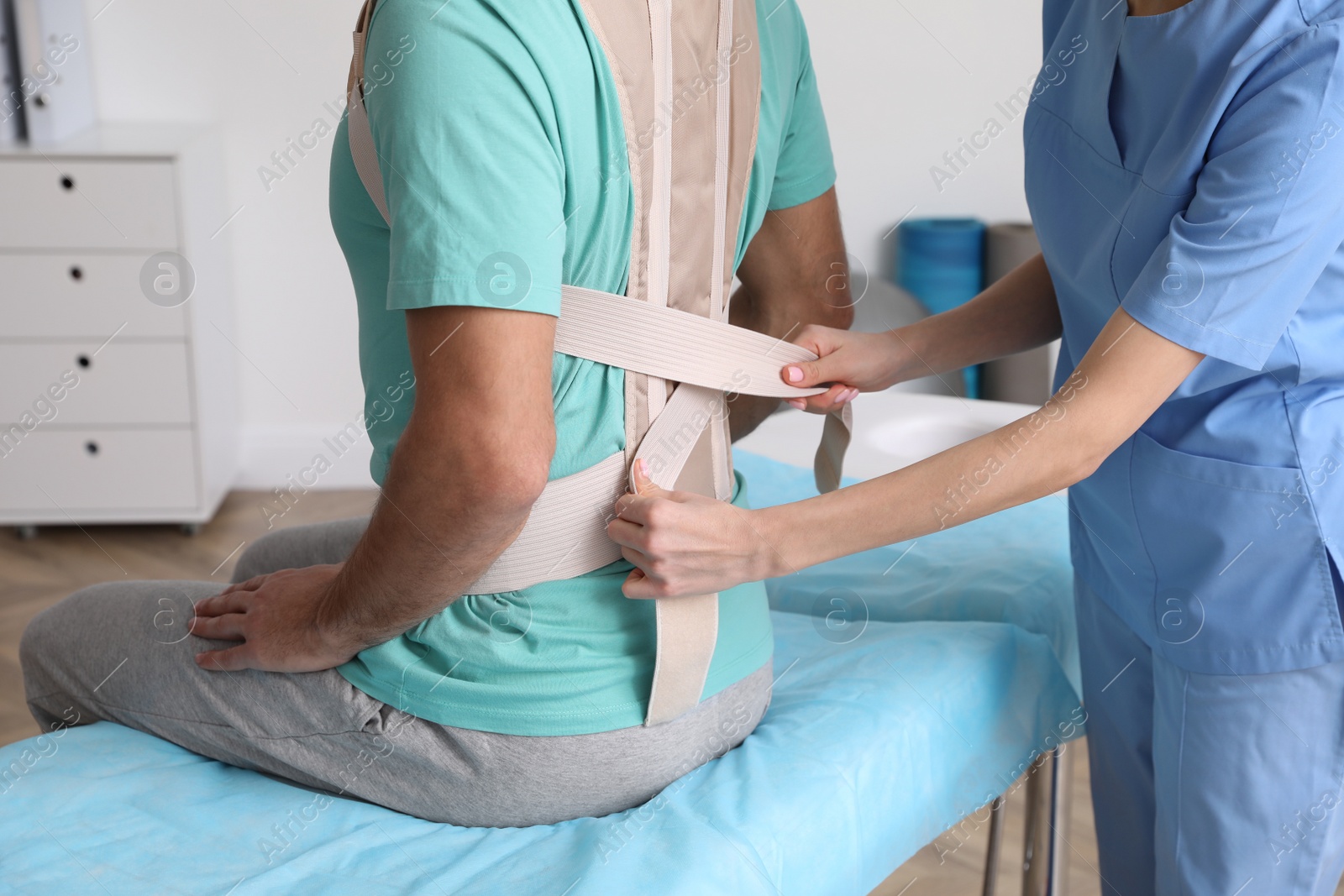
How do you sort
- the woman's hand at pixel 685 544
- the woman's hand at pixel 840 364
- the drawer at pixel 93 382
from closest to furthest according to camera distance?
the woman's hand at pixel 685 544
the woman's hand at pixel 840 364
the drawer at pixel 93 382

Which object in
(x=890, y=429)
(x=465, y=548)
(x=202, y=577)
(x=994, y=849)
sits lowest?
(x=202, y=577)

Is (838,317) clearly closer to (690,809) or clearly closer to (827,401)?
(827,401)

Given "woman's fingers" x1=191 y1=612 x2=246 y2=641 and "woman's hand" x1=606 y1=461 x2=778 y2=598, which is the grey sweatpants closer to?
"woman's fingers" x1=191 y1=612 x2=246 y2=641

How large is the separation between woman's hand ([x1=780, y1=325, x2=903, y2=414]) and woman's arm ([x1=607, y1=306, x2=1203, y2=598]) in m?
0.23

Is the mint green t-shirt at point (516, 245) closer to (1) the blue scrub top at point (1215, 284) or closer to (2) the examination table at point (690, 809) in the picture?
(2) the examination table at point (690, 809)

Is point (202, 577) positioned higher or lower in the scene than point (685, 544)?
lower

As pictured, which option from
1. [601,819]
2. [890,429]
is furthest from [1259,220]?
[890,429]

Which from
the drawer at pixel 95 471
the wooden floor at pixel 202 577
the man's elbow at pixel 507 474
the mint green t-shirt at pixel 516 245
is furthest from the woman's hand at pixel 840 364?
the drawer at pixel 95 471

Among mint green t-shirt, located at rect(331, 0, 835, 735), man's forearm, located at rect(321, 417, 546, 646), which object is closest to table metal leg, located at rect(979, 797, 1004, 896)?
mint green t-shirt, located at rect(331, 0, 835, 735)

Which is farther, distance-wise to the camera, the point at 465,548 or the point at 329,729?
the point at 329,729

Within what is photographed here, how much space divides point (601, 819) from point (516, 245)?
44 centimetres

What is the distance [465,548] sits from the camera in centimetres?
78

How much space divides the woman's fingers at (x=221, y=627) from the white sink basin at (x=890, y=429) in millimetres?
891

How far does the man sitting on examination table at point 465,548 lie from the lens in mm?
688
